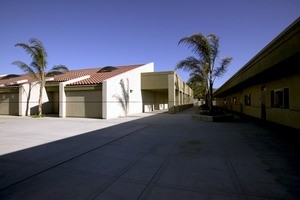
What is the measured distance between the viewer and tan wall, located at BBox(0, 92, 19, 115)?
70.8 feet

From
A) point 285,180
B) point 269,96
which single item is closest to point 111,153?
point 285,180

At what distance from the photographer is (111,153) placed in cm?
604

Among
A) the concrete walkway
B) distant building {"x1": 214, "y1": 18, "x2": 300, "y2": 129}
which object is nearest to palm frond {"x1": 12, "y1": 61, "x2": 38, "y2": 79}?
the concrete walkway

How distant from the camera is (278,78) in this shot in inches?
466

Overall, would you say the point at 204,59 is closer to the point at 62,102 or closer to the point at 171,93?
the point at 171,93

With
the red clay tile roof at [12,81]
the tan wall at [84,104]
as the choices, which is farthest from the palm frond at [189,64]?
the red clay tile roof at [12,81]

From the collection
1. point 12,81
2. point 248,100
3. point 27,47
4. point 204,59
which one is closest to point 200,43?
point 204,59

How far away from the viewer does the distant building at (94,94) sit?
1791 cm

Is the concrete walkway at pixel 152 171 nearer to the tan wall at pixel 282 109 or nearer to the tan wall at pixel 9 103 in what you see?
the tan wall at pixel 282 109

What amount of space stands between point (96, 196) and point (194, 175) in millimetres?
2257

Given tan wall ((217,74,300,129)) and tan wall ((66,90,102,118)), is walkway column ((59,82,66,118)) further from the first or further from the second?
tan wall ((217,74,300,129))

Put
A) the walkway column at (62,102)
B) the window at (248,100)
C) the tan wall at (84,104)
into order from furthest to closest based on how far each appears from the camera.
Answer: the window at (248,100) < the walkway column at (62,102) < the tan wall at (84,104)

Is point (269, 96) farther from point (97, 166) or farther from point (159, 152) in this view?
point (97, 166)

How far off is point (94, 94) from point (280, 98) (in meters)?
15.4
